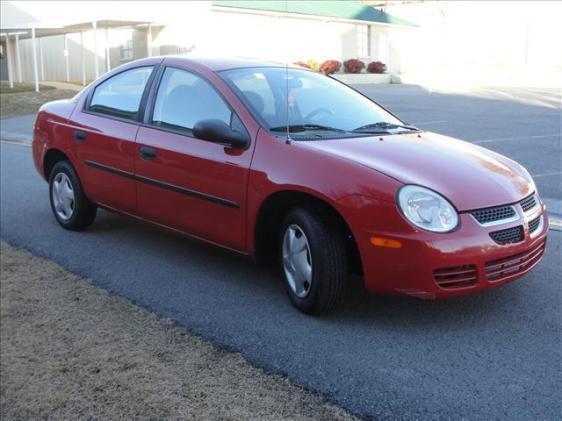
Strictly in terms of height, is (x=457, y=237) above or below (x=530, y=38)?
below

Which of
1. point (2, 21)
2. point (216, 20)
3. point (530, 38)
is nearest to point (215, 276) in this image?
point (530, 38)

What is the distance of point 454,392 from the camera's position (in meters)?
3.23

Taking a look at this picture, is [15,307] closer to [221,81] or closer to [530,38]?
[221,81]

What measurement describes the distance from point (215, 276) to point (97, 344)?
1.26 meters

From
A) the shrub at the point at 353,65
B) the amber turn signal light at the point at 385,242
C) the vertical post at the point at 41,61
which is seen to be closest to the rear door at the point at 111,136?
the amber turn signal light at the point at 385,242

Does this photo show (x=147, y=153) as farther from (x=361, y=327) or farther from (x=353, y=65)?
(x=353, y=65)

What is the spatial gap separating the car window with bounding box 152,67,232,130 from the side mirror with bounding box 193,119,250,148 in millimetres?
208

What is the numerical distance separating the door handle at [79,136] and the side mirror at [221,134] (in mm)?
1821

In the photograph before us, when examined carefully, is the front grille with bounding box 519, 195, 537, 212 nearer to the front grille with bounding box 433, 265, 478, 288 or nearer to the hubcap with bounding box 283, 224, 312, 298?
the front grille with bounding box 433, 265, 478, 288

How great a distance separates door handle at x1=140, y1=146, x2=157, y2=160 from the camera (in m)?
5.09

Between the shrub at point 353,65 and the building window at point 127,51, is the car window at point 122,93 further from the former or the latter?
the shrub at point 353,65

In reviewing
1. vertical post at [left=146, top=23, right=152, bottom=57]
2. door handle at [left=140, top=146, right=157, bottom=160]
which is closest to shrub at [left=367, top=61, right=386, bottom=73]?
vertical post at [left=146, top=23, right=152, bottom=57]

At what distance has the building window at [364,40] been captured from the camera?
34.6m

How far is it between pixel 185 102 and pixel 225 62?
458 mm
